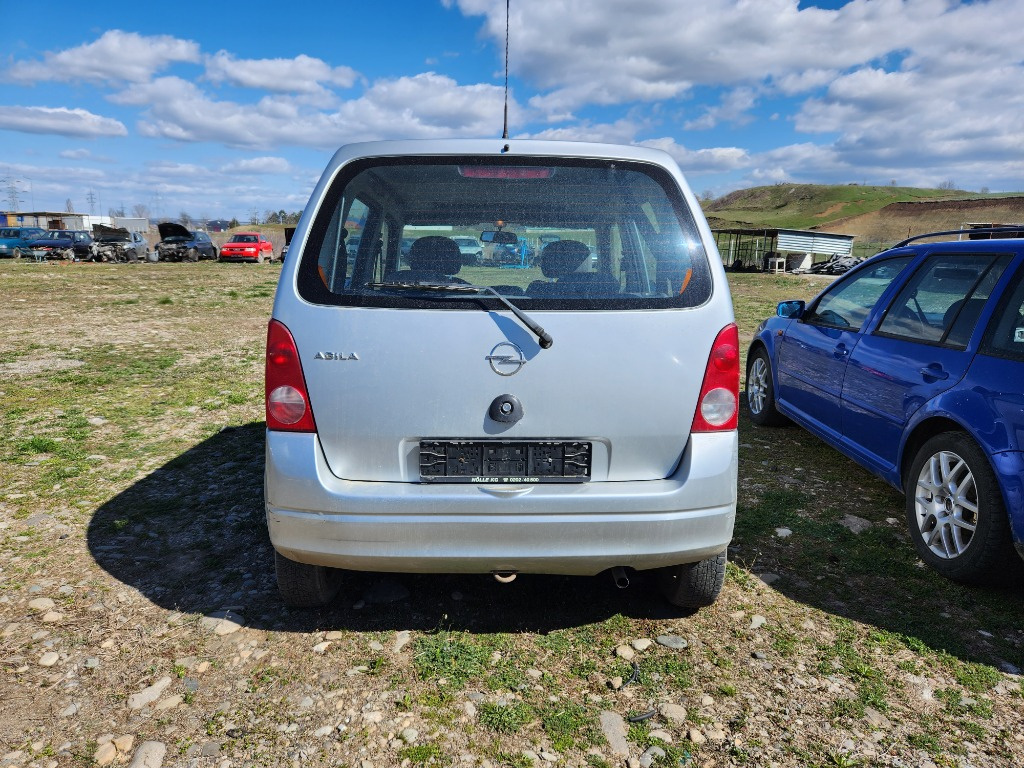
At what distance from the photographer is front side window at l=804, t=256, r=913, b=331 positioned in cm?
461

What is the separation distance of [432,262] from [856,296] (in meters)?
3.42

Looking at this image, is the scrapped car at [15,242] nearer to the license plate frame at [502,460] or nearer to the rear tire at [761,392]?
the rear tire at [761,392]

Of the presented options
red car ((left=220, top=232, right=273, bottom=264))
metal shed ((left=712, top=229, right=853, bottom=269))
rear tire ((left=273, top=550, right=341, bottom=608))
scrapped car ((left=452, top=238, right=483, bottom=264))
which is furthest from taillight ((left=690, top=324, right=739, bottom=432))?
metal shed ((left=712, top=229, right=853, bottom=269))

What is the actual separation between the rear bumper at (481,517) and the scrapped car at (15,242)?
38951 mm

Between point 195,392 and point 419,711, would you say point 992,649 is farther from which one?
point 195,392

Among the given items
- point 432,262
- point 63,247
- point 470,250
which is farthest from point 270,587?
point 63,247

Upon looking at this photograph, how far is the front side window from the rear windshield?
2.51 meters

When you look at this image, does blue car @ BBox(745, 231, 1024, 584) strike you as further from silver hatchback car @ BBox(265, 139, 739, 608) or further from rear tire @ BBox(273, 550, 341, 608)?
rear tire @ BBox(273, 550, 341, 608)

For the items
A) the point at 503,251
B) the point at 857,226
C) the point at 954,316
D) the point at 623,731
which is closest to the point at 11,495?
the point at 503,251

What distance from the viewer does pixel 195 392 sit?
7.03 metres

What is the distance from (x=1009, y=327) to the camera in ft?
11.0

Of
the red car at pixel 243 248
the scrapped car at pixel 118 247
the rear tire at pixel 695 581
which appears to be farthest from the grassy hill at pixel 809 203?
the rear tire at pixel 695 581

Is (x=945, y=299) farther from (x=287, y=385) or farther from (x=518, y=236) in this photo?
(x=287, y=385)

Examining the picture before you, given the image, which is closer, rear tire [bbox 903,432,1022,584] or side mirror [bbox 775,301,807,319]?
rear tire [bbox 903,432,1022,584]
